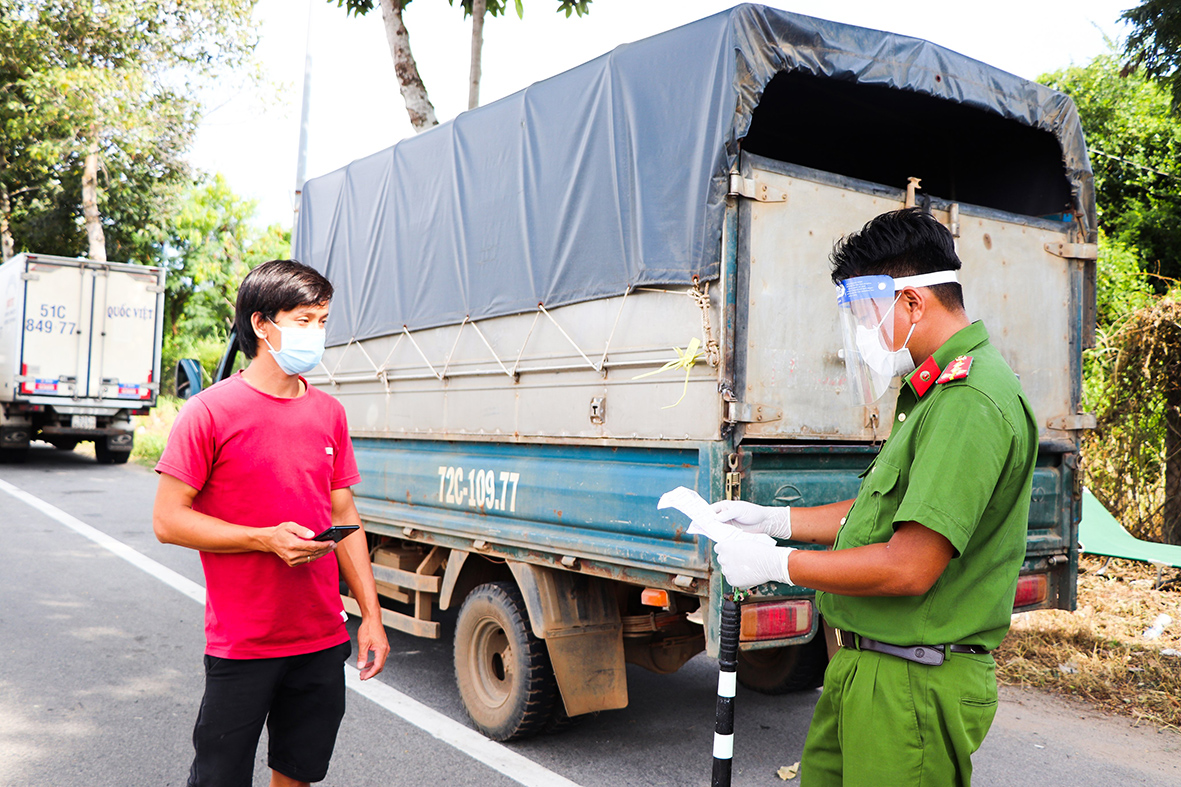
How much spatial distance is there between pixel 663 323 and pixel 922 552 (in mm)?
2067

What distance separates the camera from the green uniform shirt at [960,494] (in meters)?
1.77

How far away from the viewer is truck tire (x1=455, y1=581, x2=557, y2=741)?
4.12m

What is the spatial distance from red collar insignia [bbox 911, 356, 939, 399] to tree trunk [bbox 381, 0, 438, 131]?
820 cm

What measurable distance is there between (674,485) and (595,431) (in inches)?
22.8

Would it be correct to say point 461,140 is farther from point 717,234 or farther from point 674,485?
point 674,485

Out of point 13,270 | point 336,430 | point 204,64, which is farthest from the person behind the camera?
point 204,64

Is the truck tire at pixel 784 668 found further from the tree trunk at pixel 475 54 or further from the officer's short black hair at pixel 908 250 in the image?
the tree trunk at pixel 475 54

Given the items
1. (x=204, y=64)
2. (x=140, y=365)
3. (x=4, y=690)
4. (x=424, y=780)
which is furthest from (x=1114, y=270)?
(x=204, y=64)

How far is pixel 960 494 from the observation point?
1761 millimetres

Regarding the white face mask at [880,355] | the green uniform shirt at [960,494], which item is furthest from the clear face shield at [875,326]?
the green uniform shirt at [960,494]

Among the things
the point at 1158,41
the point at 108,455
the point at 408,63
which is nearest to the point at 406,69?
the point at 408,63

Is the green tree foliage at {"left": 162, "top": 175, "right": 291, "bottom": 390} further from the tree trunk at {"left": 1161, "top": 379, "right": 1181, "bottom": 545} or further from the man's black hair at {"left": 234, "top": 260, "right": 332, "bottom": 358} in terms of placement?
the man's black hair at {"left": 234, "top": 260, "right": 332, "bottom": 358}

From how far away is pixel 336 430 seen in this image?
9.14 feet

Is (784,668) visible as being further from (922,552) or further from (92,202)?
(92,202)
